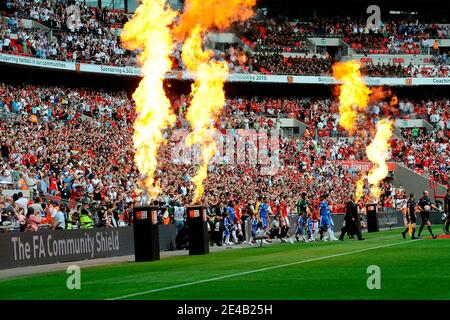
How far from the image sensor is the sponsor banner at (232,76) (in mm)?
51125

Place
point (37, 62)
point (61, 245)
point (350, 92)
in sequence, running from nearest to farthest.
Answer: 1. point (61, 245)
2. point (37, 62)
3. point (350, 92)

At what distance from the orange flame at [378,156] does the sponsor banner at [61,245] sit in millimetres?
28577

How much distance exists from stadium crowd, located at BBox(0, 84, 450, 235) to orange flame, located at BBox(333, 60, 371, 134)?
1330mm

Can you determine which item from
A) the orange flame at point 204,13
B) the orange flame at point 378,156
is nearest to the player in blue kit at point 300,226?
the orange flame at point 204,13

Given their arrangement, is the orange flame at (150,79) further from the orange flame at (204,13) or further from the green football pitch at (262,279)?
the orange flame at (204,13)

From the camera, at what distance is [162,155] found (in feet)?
156

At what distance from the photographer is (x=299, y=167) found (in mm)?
57375

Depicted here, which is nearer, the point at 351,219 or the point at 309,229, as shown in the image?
the point at 351,219

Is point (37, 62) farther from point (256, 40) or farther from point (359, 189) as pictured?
point (256, 40)

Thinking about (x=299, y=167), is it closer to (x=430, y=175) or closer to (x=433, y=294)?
(x=430, y=175)

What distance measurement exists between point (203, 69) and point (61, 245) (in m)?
18.3

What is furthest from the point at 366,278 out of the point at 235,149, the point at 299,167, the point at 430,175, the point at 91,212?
the point at 430,175

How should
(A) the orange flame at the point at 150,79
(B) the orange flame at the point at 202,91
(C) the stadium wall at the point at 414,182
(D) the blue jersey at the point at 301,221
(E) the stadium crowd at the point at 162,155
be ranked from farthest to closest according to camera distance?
(C) the stadium wall at the point at 414,182 < (B) the orange flame at the point at 202,91 < (D) the blue jersey at the point at 301,221 < (E) the stadium crowd at the point at 162,155 < (A) the orange flame at the point at 150,79

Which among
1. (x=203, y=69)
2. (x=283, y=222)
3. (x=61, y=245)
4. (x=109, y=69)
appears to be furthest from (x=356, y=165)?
(x=61, y=245)
